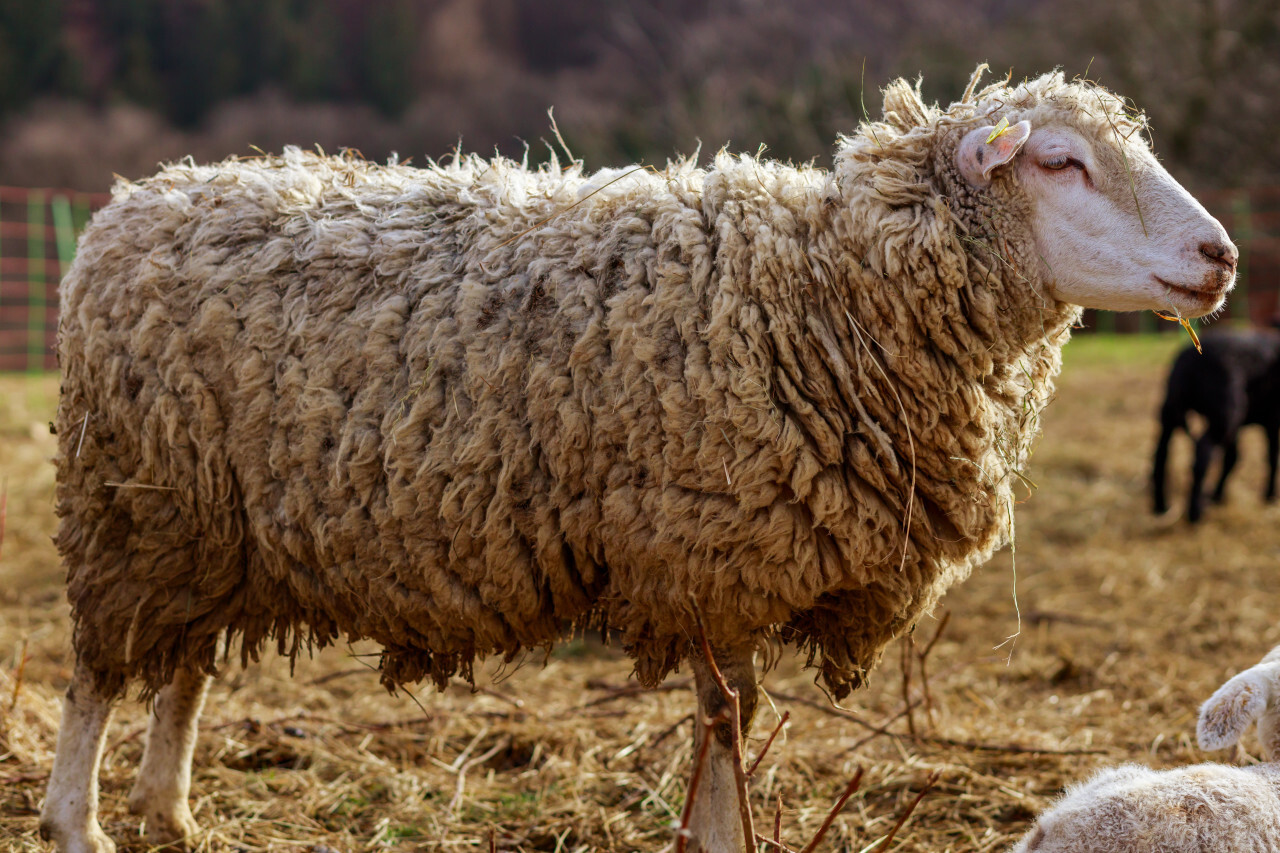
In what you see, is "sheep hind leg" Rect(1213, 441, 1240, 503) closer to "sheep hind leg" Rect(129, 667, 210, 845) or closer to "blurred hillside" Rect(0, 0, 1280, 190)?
"sheep hind leg" Rect(129, 667, 210, 845)

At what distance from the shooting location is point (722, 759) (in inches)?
105

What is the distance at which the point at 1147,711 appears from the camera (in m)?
4.04

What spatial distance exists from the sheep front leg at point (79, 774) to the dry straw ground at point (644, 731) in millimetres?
129

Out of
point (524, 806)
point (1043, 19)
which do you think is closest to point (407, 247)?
point (524, 806)

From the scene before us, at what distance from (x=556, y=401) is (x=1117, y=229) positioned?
1.41 meters

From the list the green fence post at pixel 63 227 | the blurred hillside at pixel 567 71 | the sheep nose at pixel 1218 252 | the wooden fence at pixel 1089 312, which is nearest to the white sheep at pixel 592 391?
the sheep nose at pixel 1218 252

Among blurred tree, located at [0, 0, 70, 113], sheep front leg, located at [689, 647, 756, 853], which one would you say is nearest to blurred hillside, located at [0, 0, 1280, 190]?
blurred tree, located at [0, 0, 70, 113]

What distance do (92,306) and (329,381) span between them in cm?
79

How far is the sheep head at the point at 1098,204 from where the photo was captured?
2414mm

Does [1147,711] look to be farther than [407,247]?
Yes

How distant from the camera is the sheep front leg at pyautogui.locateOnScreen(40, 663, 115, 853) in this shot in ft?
9.54

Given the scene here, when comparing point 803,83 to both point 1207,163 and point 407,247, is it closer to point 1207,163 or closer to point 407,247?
point 1207,163

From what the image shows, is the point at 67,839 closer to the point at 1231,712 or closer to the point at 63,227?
the point at 1231,712

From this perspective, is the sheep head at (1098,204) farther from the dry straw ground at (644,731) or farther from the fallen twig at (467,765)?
the fallen twig at (467,765)
